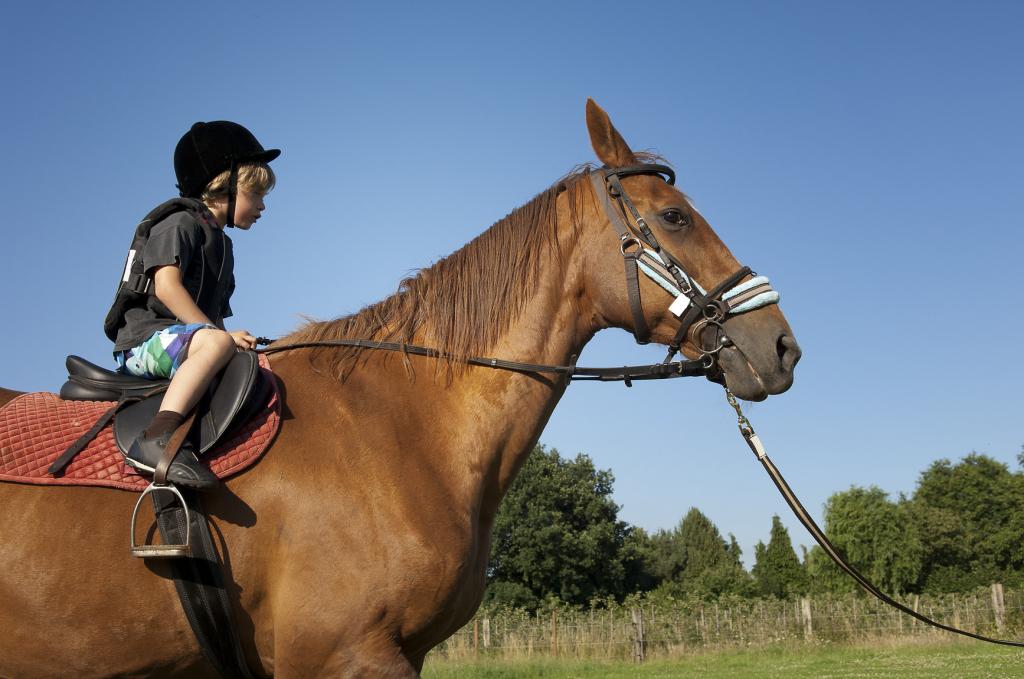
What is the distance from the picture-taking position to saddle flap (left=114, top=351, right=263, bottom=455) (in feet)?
10.2

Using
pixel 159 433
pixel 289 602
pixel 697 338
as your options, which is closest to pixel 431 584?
pixel 289 602

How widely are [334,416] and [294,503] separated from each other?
43 cm

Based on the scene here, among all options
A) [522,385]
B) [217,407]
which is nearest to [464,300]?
[522,385]

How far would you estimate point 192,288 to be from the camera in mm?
3660

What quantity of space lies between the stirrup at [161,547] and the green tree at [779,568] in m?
52.1

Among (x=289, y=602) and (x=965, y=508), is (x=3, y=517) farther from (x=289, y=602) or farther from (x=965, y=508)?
(x=965, y=508)

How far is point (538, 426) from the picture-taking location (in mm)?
3658

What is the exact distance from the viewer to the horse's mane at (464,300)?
3654 mm

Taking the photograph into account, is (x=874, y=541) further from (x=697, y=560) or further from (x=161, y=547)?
(x=161, y=547)

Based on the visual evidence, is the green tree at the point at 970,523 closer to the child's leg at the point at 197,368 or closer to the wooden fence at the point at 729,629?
the wooden fence at the point at 729,629

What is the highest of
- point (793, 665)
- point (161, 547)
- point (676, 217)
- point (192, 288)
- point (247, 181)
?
point (247, 181)

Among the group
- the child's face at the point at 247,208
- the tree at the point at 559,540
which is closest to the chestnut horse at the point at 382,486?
the child's face at the point at 247,208

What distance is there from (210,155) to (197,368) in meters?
1.33

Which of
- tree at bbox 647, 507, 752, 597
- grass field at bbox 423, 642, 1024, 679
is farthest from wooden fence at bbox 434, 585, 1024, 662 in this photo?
tree at bbox 647, 507, 752, 597
